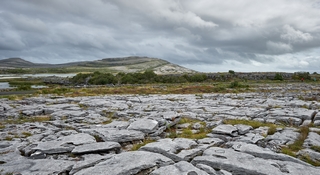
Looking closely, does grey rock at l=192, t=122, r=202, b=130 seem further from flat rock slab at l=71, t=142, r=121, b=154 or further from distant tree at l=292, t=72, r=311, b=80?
distant tree at l=292, t=72, r=311, b=80

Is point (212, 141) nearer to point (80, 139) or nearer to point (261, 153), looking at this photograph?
point (261, 153)

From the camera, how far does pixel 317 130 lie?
12023 mm

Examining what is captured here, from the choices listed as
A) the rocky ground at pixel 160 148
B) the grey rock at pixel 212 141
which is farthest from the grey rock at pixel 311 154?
the grey rock at pixel 212 141

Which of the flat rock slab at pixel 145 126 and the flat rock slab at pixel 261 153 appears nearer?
the flat rock slab at pixel 261 153

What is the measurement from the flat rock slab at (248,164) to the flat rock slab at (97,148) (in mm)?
3802

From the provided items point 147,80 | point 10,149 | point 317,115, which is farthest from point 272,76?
point 10,149

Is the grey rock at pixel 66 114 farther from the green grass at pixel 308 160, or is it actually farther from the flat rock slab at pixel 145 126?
the green grass at pixel 308 160

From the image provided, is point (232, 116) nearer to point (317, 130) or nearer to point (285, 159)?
point (317, 130)

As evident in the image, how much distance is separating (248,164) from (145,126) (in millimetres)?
6733

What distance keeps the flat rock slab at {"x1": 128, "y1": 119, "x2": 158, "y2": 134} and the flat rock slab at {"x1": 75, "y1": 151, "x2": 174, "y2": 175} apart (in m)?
3.96

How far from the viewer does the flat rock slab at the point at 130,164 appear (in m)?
7.06

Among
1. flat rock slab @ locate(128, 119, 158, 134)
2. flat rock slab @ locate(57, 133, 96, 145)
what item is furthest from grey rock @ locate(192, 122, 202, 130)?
flat rock slab @ locate(57, 133, 96, 145)

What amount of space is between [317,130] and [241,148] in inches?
236

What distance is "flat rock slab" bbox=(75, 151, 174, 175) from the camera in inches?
278
